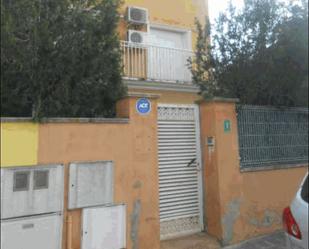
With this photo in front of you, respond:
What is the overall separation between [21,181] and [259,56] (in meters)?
4.88

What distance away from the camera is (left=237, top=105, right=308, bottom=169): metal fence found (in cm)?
682

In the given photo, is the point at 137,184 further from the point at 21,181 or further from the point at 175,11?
the point at 175,11

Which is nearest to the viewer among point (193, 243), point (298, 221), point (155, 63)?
point (298, 221)

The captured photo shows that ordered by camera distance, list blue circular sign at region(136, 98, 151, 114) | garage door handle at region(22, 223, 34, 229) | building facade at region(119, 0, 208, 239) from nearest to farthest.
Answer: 1. garage door handle at region(22, 223, 34, 229)
2. blue circular sign at region(136, 98, 151, 114)
3. building facade at region(119, 0, 208, 239)

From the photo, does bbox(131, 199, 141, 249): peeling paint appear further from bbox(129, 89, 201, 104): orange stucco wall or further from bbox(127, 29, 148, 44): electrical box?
bbox(127, 29, 148, 44): electrical box

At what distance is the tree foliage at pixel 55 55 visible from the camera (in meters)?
4.73

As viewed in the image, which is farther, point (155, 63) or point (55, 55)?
point (155, 63)

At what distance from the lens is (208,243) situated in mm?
6160

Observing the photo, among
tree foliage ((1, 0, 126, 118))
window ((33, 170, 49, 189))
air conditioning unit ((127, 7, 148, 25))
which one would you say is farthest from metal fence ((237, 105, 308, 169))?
air conditioning unit ((127, 7, 148, 25))

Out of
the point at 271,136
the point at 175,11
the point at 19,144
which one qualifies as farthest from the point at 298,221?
the point at 175,11

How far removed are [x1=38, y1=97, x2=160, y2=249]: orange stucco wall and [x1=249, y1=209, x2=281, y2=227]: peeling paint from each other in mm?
2088

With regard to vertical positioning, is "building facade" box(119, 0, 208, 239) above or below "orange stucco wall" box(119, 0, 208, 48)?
below

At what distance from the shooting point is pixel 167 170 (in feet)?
21.0

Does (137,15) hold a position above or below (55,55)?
above
